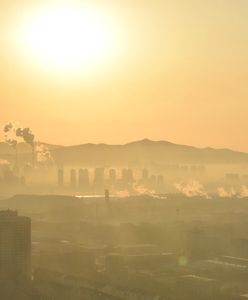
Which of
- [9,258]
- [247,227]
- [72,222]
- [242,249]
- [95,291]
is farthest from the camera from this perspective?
[72,222]

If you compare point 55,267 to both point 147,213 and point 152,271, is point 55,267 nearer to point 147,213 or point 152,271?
point 152,271

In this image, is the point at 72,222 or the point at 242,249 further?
the point at 72,222

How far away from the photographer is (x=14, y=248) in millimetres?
74688

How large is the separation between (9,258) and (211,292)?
72.5ft

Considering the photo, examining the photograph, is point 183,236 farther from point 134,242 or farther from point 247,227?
point 247,227

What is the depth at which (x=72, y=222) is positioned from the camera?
162 metres

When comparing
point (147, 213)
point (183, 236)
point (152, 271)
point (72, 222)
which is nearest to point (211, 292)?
point (152, 271)

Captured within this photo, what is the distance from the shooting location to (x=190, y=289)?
62.8 metres

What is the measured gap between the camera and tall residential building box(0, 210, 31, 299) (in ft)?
236

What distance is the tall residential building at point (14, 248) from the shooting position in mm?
71969

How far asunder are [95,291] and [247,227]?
85.9m

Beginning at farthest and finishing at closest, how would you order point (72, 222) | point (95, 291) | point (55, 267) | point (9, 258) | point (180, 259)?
point (72, 222), point (180, 259), point (55, 267), point (9, 258), point (95, 291)

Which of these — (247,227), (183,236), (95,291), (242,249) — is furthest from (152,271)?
(247,227)

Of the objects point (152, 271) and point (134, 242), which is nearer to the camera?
point (152, 271)
